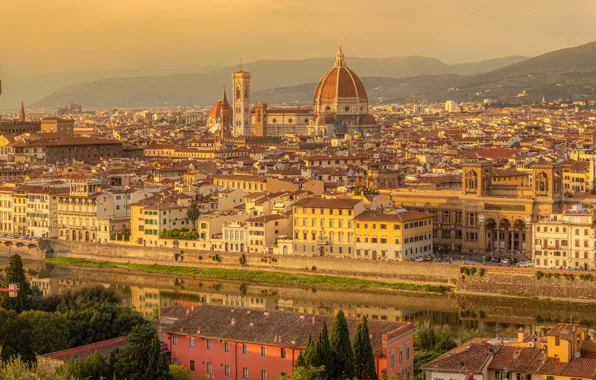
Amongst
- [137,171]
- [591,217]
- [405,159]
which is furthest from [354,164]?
[591,217]

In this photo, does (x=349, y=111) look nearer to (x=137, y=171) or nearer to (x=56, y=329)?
(x=137, y=171)

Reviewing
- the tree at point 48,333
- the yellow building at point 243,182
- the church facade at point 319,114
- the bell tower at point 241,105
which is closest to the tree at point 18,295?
the tree at point 48,333

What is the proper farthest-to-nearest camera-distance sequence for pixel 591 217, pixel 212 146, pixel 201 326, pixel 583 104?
1. pixel 583 104
2. pixel 212 146
3. pixel 591 217
4. pixel 201 326

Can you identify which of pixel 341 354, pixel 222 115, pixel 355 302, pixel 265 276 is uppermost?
pixel 222 115

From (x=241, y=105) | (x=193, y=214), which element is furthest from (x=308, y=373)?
(x=241, y=105)

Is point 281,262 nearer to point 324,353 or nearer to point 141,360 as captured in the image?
point 141,360

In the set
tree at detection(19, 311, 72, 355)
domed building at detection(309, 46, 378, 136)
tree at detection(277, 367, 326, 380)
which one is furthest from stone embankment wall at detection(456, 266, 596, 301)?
domed building at detection(309, 46, 378, 136)
